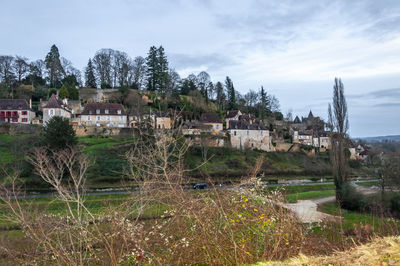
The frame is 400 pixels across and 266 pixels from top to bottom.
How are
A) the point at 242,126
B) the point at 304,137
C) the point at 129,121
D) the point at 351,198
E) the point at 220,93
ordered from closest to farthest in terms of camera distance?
the point at 351,198
the point at 242,126
the point at 129,121
the point at 304,137
the point at 220,93

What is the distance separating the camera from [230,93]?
217 ft

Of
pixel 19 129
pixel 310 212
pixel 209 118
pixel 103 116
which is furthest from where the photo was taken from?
pixel 209 118

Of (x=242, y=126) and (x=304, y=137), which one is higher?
(x=242, y=126)

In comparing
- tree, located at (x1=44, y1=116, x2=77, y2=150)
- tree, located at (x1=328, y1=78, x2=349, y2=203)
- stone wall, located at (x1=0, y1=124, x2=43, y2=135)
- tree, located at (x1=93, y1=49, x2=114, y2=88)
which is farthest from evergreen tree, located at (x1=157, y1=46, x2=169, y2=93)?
tree, located at (x1=328, y1=78, x2=349, y2=203)

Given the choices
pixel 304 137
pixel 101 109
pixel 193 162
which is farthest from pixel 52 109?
pixel 304 137

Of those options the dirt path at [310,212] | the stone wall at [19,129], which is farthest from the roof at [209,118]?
the dirt path at [310,212]

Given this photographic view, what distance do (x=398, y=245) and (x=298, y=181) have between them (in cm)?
3503

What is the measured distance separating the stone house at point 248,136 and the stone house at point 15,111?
33.1 m

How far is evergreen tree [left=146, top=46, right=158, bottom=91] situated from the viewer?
63.6m

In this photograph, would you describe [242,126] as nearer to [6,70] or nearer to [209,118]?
[209,118]

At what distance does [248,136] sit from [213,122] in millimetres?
6504

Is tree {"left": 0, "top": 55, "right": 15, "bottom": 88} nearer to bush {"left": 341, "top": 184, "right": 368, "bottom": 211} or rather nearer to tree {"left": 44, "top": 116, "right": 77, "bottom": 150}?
tree {"left": 44, "top": 116, "right": 77, "bottom": 150}

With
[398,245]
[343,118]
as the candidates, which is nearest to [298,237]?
[398,245]

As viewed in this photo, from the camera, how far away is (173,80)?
2515 inches
